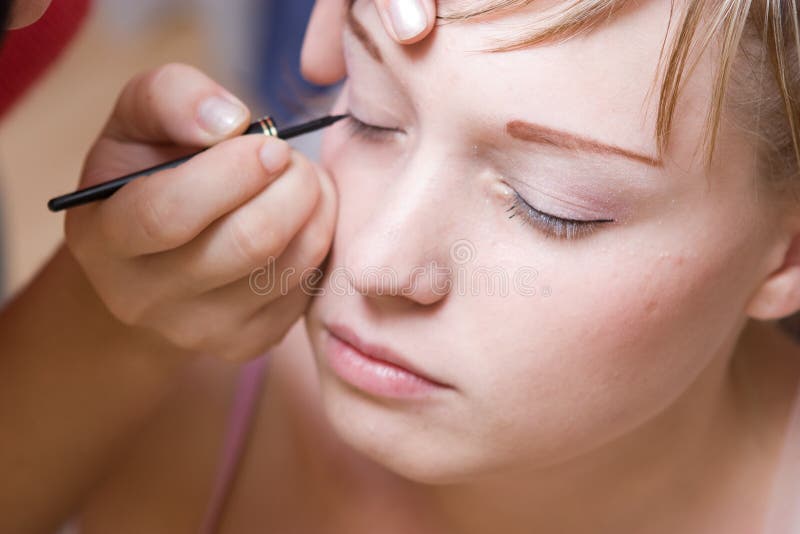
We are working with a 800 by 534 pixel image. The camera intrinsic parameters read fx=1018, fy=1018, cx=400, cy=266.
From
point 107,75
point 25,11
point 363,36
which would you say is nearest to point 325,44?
point 363,36

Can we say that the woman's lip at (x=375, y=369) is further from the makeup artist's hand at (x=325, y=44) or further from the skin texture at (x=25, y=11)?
the skin texture at (x=25, y=11)

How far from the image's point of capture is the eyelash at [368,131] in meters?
0.83

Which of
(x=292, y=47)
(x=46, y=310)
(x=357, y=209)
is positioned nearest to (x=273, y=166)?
(x=357, y=209)

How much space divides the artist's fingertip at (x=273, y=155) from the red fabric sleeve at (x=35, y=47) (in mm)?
441

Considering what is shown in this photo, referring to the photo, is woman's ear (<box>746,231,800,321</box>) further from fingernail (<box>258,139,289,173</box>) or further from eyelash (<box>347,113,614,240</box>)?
fingernail (<box>258,139,289,173</box>)

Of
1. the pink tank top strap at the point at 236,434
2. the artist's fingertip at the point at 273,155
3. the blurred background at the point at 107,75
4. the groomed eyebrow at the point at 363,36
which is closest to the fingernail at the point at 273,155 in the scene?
the artist's fingertip at the point at 273,155

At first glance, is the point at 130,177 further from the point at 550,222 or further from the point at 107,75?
the point at 107,75

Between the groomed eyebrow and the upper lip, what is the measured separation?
0.22 meters

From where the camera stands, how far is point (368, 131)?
33.7 inches

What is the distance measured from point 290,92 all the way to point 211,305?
558mm

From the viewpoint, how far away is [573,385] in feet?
2.66

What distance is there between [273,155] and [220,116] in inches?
2.6

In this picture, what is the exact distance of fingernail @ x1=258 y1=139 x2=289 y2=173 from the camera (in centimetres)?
79

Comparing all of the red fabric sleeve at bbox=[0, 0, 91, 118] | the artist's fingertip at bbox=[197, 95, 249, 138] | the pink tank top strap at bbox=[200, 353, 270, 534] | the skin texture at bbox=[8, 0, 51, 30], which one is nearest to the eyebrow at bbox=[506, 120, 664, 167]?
the artist's fingertip at bbox=[197, 95, 249, 138]
